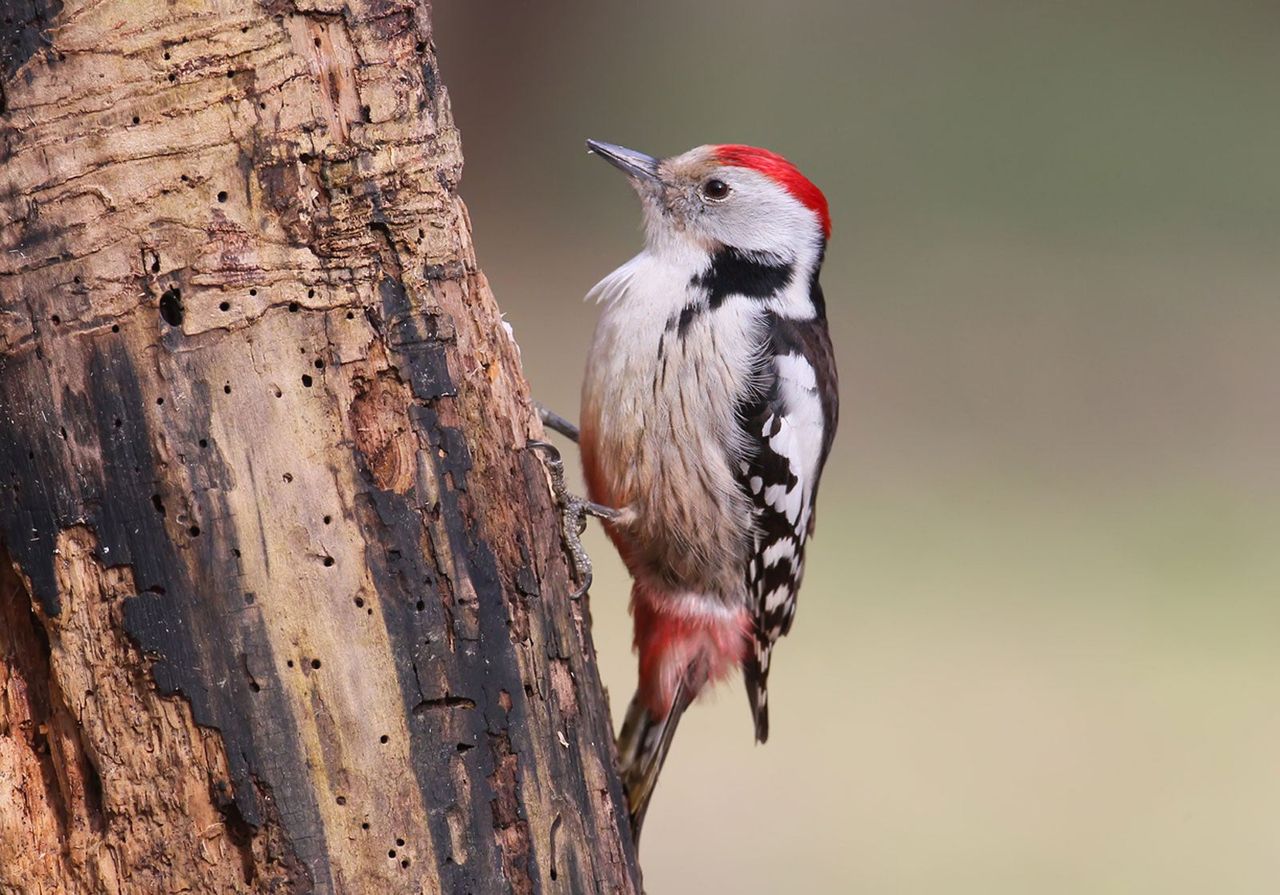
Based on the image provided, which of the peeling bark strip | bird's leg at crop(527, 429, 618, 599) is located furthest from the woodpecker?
the peeling bark strip

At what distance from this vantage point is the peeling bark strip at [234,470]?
2262mm

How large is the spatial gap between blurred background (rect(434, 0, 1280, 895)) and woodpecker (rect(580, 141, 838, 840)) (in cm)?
30

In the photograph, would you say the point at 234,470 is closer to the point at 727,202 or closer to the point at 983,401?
the point at 727,202

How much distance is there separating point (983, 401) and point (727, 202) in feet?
20.7

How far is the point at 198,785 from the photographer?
231 cm

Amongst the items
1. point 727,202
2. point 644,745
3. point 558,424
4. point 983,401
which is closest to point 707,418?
point 558,424

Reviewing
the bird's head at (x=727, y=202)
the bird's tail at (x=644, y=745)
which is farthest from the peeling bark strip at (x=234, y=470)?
the bird's head at (x=727, y=202)

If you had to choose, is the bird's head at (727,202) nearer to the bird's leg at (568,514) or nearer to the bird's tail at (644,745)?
the bird's leg at (568,514)

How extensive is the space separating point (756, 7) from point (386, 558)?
11.3 metres

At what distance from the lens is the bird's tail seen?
337cm

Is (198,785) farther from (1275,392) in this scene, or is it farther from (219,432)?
(1275,392)

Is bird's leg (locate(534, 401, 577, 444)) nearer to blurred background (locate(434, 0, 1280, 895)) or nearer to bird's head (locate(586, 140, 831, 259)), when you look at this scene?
bird's head (locate(586, 140, 831, 259))

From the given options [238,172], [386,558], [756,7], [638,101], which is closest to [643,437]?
[386,558]

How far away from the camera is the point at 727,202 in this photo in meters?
3.80
